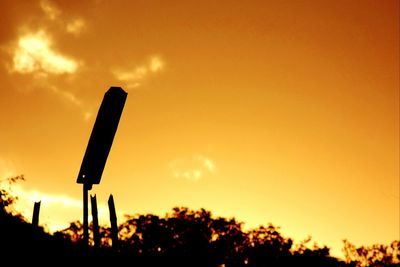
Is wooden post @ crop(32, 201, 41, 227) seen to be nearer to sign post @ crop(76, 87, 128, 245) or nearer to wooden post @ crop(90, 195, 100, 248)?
wooden post @ crop(90, 195, 100, 248)

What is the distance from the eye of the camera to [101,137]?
421cm

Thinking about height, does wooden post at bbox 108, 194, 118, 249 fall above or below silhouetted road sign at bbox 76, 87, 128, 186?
below

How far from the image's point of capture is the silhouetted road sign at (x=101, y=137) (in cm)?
421

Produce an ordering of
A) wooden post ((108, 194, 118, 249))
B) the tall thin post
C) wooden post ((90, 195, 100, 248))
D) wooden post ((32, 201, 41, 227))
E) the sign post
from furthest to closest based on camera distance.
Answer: wooden post ((32, 201, 41, 227)) → wooden post ((108, 194, 118, 249)) → wooden post ((90, 195, 100, 248)) → the sign post → the tall thin post

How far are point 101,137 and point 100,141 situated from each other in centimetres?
5

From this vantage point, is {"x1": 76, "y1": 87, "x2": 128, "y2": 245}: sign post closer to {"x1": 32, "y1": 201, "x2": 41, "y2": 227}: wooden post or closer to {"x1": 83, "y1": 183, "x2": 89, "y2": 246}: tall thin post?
{"x1": 83, "y1": 183, "x2": 89, "y2": 246}: tall thin post

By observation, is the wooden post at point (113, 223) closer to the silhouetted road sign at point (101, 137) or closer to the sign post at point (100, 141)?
the sign post at point (100, 141)

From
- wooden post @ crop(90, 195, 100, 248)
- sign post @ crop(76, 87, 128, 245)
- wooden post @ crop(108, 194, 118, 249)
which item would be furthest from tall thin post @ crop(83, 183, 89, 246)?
wooden post @ crop(108, 194, 118, 249)

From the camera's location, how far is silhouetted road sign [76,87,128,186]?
421 cm

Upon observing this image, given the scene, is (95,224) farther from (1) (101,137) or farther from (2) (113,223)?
(1) (101,137)

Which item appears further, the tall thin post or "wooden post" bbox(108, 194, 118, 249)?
"wooden post" bbox(108, 194, 118, 249)

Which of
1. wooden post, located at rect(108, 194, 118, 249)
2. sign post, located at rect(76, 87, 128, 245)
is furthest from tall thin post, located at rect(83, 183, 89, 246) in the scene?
wooden post, located at rect(108, 194, 118, 249)

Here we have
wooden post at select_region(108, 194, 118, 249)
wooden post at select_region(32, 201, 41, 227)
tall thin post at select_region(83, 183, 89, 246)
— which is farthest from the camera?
wooden post at select_region(32, 201, 41, 227)

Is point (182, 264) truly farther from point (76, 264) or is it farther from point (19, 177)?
point (19, 177)
